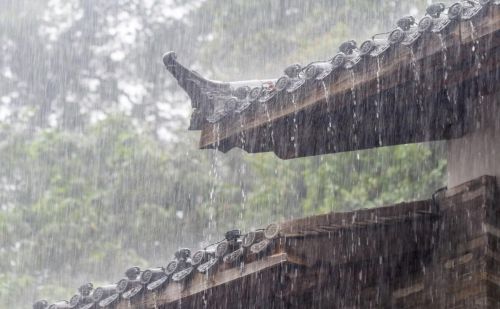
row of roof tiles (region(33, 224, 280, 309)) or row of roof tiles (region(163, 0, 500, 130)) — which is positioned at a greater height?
row of roof tiles (region(163, 0, 500, 130))

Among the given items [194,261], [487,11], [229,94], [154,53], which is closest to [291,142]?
[229,94]

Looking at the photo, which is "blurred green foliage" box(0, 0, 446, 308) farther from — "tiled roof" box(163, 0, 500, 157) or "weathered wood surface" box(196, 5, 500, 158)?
"tiled roof" box(163, 0, 500, 157)

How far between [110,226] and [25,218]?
3.98 ft

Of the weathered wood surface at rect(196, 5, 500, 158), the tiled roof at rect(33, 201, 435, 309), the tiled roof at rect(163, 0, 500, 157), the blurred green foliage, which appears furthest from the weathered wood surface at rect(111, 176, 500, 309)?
the blurred green foliage

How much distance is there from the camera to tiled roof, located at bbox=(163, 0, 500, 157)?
4430 mm

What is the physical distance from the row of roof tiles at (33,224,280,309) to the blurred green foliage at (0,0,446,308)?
5642 millimetres

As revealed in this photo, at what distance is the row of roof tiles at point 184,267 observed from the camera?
4.92 m

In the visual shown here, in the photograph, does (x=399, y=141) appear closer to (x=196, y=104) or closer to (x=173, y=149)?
(x=196, y=104)

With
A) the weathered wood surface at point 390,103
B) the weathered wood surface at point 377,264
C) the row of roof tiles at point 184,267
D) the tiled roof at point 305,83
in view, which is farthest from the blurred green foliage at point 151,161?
the tiled roof at point 305,83

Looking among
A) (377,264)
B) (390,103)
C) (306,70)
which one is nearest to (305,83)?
(306,70)

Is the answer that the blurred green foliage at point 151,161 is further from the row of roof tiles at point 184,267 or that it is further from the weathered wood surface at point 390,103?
the row of roof tiles at point 184,267

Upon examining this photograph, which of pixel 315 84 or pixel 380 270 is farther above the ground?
pixel 315 84

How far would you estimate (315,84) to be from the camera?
15.8 feet

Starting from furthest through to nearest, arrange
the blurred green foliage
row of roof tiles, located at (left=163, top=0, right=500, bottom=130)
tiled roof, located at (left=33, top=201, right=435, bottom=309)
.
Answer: the blurred green foliage → tiled roof, located at (left=33, top=201, right=435, bottom=309) → row of roof tiles, located at (left=163, top=0, right=500, bottom=130)
